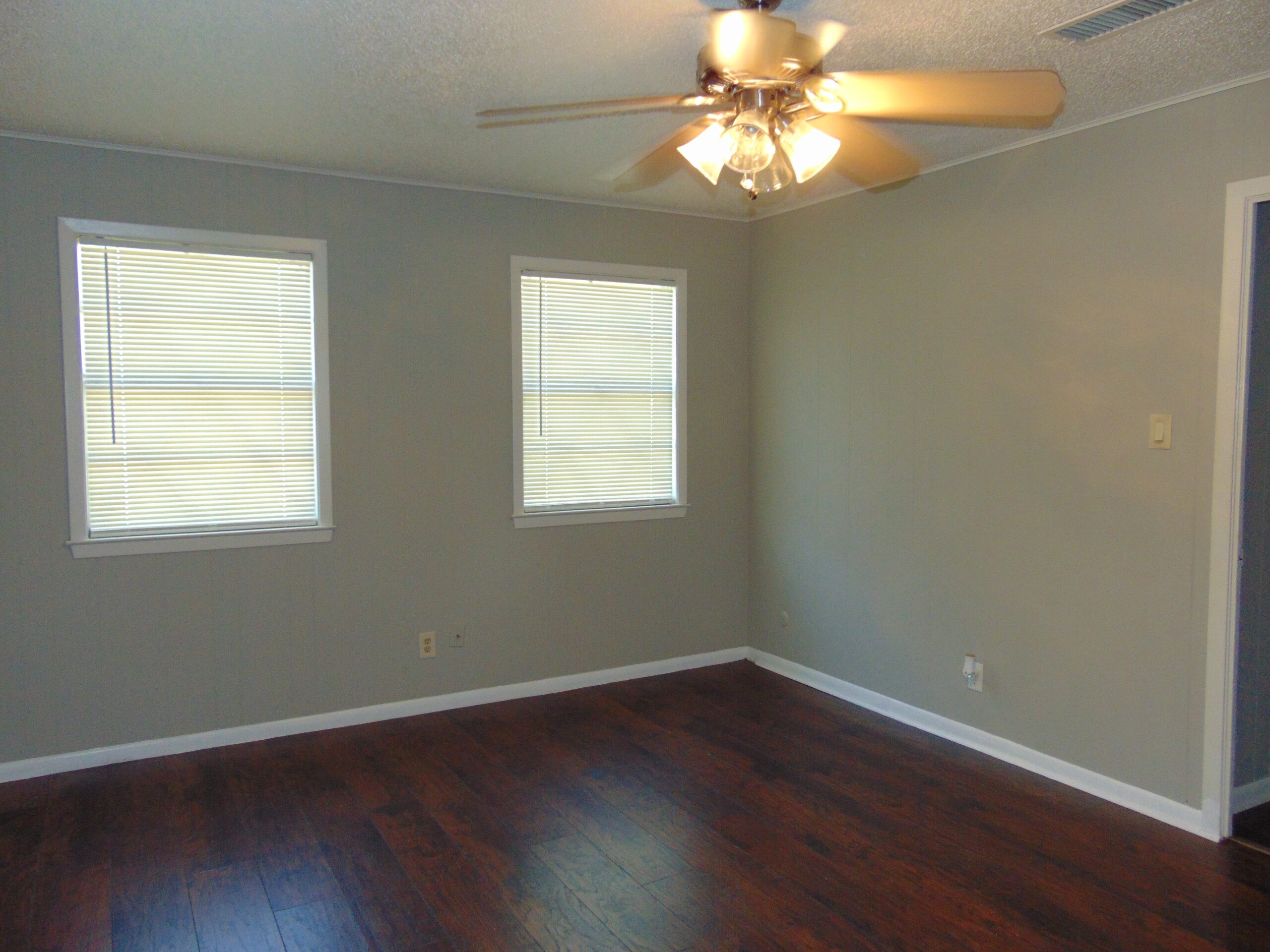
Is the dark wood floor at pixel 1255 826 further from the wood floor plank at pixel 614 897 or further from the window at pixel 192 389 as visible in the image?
the window at pixel 192 389

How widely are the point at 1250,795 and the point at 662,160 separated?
9.61 feet

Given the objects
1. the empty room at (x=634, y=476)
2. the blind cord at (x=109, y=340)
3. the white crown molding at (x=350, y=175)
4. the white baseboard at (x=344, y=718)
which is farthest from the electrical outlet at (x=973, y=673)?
the blind cord at (x=109, y=340)

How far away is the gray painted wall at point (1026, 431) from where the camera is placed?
2936 millimetres

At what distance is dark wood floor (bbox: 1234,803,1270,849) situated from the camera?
2.87m

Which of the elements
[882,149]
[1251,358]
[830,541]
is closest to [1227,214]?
[1251,358]

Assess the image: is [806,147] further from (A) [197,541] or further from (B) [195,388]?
(A) [197,541]

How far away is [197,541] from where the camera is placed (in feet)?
11.8

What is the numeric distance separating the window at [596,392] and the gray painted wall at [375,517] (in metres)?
0.08

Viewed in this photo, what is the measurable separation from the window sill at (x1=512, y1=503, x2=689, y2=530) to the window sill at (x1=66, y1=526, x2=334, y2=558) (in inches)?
36.2

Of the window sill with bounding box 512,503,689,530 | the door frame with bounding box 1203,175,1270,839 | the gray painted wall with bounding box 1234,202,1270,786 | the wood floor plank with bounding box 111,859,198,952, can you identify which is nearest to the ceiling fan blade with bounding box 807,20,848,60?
the door frame with bounding box 1203,175,1270,839

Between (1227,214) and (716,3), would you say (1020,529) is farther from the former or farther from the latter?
(716,3)

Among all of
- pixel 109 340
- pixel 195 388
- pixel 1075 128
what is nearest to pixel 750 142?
pixel 1075 128

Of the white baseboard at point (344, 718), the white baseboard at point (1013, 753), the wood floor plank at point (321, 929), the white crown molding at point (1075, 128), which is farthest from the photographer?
the white baseboard at point (344, 718)

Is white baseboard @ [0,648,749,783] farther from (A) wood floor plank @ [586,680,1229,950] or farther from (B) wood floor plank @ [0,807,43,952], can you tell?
(A) wood floor plank @ [586,680,1229,950]
